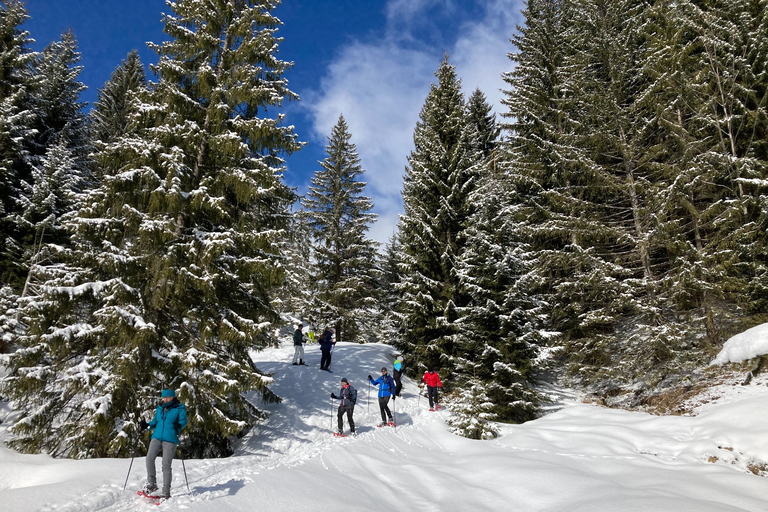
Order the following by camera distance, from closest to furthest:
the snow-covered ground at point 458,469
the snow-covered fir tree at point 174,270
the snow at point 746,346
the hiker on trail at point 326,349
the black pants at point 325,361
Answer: the snow-covered ground at point 458,469 < the snow-covered fir tree at point 174,270 < the snow at point 746,346 < the hiker on trail at point 326,349 < the black pants at point 325,361

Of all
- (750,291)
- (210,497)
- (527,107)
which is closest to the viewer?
(210,497)

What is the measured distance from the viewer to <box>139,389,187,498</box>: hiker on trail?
554 cm

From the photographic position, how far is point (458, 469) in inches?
351

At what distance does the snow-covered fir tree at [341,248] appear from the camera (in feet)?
77.3

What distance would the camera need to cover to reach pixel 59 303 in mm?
7879

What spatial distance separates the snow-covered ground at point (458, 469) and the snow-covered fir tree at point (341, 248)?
10703 mm

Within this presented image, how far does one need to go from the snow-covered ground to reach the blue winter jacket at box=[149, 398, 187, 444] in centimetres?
88

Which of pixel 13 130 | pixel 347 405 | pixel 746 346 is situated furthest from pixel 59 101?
pixel 746 346

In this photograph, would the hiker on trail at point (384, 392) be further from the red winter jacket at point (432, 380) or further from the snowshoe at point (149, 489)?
the snowshoe at point (149, 489)

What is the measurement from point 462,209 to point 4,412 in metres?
18.3

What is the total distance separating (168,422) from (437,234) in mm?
13995

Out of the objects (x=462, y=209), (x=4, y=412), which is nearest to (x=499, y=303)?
(x=462, y=209)

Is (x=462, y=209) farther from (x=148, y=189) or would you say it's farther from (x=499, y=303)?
(x=148, y=189)

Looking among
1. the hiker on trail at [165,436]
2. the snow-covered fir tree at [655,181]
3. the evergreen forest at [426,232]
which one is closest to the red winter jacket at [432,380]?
the evergreen forest at [426,232]
